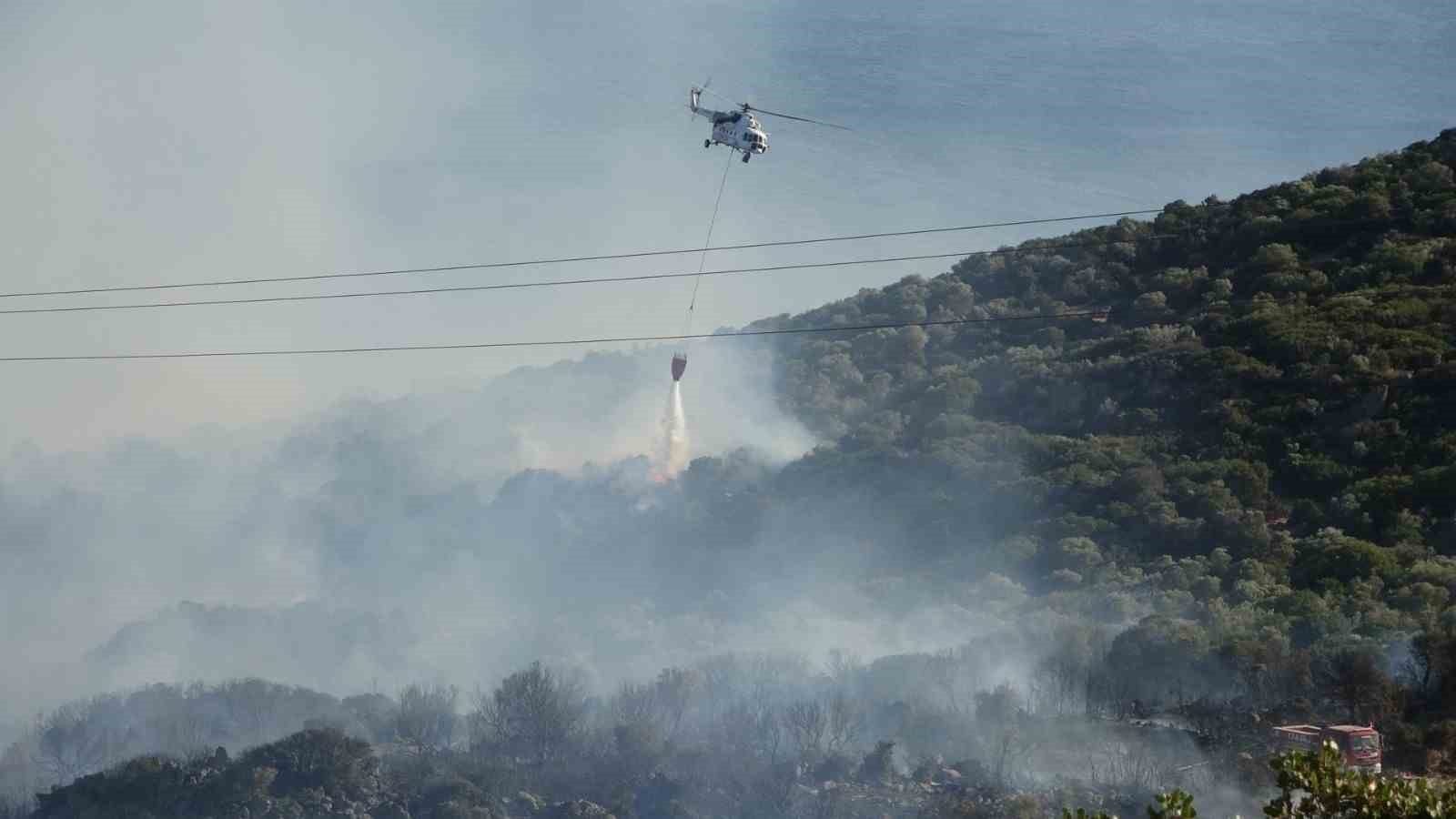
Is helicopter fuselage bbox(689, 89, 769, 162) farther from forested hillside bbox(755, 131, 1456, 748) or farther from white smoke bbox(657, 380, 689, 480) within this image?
white smoke bbox(657, 380, 689, 480)

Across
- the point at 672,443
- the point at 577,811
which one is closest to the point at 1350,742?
the point at 577,811

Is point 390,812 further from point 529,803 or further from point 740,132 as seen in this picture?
point 740,132

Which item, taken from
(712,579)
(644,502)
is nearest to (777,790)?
(712,579)

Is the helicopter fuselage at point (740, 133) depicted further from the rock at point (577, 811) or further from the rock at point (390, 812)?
the rock at point (390, 812)

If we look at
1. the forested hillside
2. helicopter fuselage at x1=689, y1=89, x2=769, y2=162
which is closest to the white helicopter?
helicopter fuselage at x1=689, y1=89, x2=769, y2=162

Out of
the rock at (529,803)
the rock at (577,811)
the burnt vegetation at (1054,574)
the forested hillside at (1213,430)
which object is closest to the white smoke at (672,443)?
the burnt vegetation at (1054,574)

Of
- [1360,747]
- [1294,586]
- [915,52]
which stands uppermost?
[915,52]

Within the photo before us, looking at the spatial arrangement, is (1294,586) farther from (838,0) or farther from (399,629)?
(838,0)
